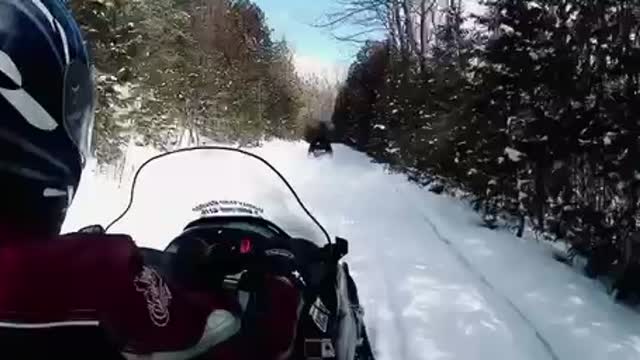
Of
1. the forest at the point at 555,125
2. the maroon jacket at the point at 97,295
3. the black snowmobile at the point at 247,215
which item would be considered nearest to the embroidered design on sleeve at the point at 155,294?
the maroon jacket at the point at 97,295

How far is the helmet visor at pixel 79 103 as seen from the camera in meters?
1.18

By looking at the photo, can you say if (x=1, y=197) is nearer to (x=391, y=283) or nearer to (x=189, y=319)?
(x=189, y=319)

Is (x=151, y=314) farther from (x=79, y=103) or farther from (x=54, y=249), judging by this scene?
(x=79, y=103)

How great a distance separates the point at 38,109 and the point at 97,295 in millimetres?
314

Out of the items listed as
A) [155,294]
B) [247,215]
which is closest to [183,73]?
[247,215]

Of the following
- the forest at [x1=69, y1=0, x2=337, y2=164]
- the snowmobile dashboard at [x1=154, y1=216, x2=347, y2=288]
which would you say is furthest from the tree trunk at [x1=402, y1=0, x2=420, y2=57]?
the snowmobile dashboard at [x1=154, y1=216, x2=347, y2=288]

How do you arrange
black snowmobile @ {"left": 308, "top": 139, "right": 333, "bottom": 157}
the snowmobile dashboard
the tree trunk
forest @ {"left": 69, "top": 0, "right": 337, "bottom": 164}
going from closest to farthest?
1. the snowmobile dashboard
2. forest @ {"left": 69, "top": 0, "right": 337, "bottom": 164}
3. the tree trunk
4. black snowmobile @ {"left": 308, "top": 139, "right": 333, "bottom": 157}

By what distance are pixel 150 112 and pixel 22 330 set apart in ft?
84.9

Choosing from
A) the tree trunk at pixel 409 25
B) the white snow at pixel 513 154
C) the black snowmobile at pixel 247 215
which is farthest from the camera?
the tree trunk at pixel 409 25

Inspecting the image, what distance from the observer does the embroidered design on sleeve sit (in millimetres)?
1104

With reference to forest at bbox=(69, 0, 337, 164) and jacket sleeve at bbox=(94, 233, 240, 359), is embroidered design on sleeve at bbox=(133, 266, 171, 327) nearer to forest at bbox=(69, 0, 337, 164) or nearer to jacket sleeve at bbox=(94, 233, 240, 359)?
jacket sleeve at bbox=(94, 233, 240, 359)

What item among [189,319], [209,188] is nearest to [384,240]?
[209,188]

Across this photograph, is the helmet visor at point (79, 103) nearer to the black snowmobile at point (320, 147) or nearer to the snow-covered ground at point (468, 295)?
the snow-covered ground at point (468, 295)

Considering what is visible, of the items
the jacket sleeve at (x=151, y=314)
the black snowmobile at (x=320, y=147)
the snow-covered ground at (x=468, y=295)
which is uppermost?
the jacket sleeve at (x=151, y=314)
